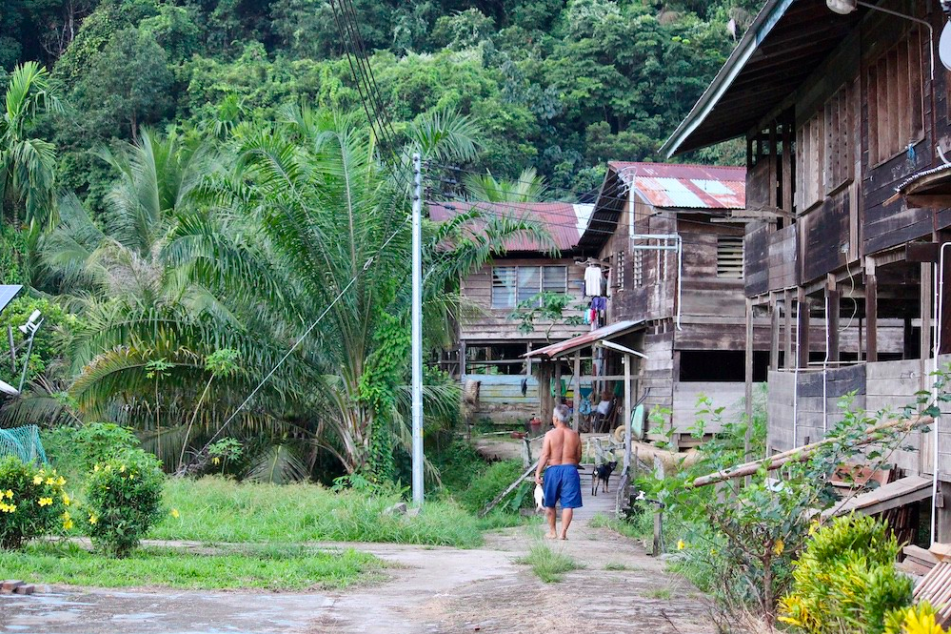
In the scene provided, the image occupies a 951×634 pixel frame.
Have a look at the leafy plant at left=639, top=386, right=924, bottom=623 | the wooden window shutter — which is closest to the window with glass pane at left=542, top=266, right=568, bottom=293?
the wooden window shutter

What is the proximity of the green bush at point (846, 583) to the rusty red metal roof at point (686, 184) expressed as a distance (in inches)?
700

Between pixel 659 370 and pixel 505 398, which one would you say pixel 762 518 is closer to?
pixel 659 370

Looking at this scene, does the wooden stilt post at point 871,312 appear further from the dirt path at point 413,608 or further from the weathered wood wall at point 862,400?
the dirt path at point 413,608

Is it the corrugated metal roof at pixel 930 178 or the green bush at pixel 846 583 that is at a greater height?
the corrugated metal roof at pixel 930 178

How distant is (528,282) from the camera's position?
3581 centimetres

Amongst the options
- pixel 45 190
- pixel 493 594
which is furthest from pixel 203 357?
pixel 493 594

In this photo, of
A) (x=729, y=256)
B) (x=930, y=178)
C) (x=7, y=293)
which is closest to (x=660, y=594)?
(x=930, y=178)

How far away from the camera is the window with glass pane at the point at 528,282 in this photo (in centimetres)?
3572

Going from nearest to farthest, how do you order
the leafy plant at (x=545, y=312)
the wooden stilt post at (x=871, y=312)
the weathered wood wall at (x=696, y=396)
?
the wooden stilt post at (x=871, y=312)
the weathered wood wall at (x=696, y=396)
the leafy plant at (x=545, y=312)

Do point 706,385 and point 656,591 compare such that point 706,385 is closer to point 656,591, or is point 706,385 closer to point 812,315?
point 812,315

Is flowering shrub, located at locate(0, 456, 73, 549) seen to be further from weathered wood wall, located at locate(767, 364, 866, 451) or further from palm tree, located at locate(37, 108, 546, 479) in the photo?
palm tree, located at locate(37, 108, 546, 479)

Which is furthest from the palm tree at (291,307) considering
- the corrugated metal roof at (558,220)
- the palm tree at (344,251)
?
the corrugated metal roof at (558,220)

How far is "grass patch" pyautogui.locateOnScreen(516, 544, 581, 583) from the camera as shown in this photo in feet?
30.7

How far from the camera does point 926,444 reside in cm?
1015
